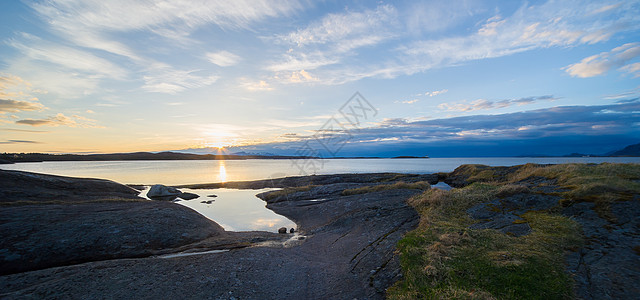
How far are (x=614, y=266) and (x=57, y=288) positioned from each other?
678 inches

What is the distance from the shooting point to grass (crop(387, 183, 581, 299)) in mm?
6160

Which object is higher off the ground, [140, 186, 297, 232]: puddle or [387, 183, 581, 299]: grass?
[387, 183, 581, 299]: grass

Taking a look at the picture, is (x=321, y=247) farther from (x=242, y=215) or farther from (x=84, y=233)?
(x=242, y=215)

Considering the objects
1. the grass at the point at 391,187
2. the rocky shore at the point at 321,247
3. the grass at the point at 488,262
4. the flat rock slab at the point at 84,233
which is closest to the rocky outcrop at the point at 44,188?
the rocky shore at the point at 321,247

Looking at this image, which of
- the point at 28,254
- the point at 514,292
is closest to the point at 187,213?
the point at 28,254

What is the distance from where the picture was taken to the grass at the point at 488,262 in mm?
6160

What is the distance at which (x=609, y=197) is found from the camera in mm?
10906

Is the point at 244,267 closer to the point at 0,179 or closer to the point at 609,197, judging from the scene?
the point at 609,197

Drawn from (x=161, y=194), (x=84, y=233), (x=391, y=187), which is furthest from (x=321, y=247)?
(x=161, y=194)

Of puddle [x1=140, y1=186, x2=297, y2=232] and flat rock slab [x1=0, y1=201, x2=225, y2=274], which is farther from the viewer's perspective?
puddle [x1=140, y1=186, x2=297, y2=232]

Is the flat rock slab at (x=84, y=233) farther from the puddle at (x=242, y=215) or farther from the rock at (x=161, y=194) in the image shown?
the rock at (x=161, y=194)

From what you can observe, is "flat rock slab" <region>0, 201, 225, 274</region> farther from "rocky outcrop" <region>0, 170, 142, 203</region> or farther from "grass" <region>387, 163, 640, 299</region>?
"grass" <region>387, 163, 640, 299</region>

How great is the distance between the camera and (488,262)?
7.35 metres

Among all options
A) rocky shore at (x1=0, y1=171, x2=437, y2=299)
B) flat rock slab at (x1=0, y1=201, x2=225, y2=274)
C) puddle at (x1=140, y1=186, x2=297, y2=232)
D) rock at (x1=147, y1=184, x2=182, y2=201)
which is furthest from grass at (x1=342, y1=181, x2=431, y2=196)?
rock at (x1=147, y1=184, x2=182, y2=201)
